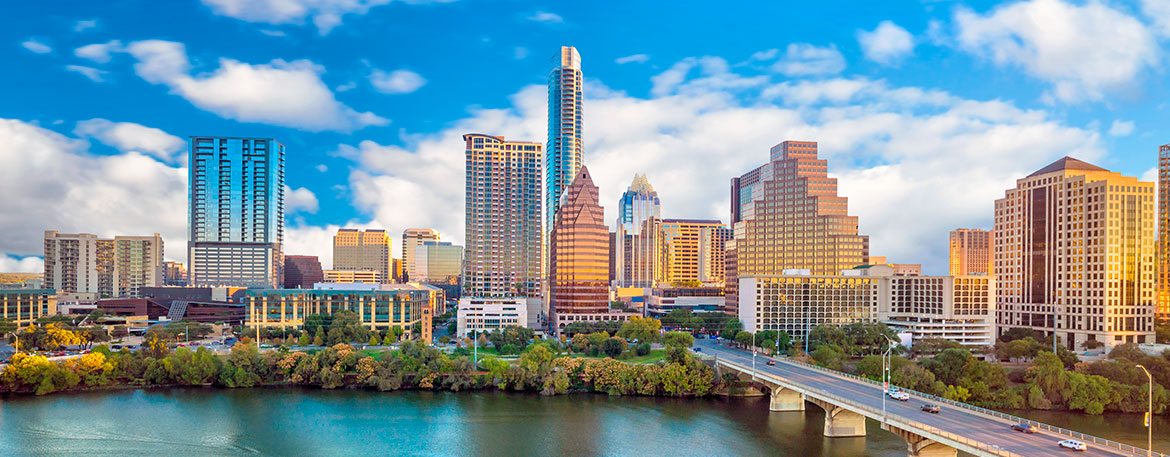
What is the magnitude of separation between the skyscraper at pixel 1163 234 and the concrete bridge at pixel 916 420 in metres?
75.9

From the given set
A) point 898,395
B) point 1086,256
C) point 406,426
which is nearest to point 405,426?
point 406,426

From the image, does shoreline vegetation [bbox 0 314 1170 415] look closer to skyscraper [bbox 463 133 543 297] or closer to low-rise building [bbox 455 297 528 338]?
low-rise building [bbox 455 297 528 338]

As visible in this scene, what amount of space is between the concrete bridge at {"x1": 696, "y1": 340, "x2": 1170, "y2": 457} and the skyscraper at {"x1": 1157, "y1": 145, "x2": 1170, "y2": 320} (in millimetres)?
75874

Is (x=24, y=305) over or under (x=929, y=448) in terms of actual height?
over

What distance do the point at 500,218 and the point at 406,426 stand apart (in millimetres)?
115807

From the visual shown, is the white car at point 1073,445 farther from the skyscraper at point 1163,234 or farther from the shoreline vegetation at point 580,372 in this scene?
the skyscraper at point 1163,234

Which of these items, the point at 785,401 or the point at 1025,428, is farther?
the point at 785,401

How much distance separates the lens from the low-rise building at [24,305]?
404ft

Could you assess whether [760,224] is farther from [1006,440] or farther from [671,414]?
[1006,440]

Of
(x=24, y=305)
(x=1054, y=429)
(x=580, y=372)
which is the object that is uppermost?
(x=24, y=305)

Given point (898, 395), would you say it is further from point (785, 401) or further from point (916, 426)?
point (785, 401)

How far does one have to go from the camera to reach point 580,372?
81000 mm

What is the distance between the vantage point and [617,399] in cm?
7650

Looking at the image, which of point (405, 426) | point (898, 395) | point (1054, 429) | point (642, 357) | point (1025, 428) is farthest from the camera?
point (642, 357)
